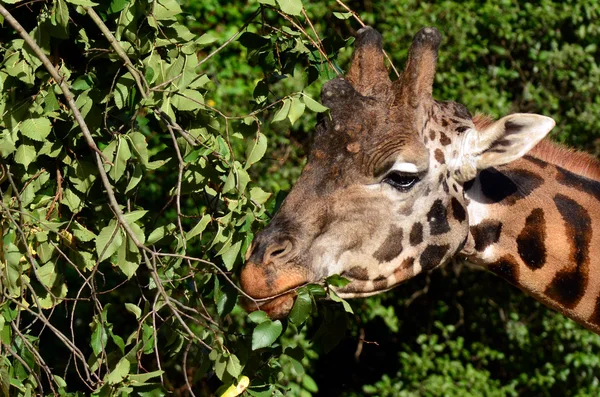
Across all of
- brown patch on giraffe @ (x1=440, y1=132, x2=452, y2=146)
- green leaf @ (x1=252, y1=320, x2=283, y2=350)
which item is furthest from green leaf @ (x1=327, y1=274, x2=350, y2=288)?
brown patch on giraffe @ (x1=440, y1=132, x2=452, y2=146)

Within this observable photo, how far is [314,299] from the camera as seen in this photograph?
2.88 m

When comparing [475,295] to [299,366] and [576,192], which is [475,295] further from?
[299,366]

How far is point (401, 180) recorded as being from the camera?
351 centimetres

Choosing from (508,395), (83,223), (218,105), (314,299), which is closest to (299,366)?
(314,299)

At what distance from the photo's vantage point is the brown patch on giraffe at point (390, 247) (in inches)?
138

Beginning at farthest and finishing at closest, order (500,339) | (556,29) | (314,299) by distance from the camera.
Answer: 1. (500,339)
2. (556,29)
3. (314,299)

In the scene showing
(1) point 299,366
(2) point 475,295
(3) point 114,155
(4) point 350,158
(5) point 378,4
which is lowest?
(2) point 475,295

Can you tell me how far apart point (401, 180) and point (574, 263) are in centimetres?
79

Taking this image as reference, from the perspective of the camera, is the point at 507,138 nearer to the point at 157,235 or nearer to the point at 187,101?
the point at 187,101

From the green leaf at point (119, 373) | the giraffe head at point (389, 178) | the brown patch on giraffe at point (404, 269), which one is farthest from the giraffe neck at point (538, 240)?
the green leaf at point (119, 373)

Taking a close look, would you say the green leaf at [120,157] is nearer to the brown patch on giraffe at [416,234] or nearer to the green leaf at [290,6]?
the green leaf at [290,6]

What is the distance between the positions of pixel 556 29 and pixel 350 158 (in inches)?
160

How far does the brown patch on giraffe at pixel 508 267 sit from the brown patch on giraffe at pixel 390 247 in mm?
441

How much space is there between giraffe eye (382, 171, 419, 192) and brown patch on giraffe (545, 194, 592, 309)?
0.64m
